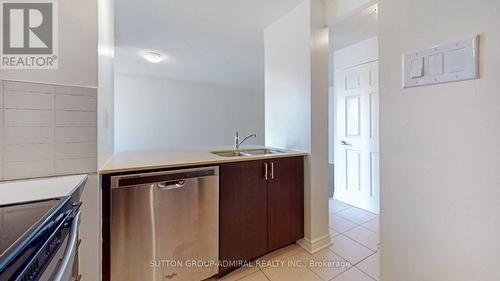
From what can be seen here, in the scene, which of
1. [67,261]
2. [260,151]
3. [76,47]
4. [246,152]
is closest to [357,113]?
[260,151]

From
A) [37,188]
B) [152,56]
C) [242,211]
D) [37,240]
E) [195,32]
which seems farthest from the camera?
[152,56]

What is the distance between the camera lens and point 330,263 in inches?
65.6

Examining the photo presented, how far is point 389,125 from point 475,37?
0.37 meters

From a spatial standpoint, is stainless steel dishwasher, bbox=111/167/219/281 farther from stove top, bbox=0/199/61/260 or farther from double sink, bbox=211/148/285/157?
double sink, bbox=211/148/285/157

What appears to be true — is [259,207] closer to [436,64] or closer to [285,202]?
[285,202]

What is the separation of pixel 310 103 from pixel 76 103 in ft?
5.59

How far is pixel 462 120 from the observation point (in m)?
0.66

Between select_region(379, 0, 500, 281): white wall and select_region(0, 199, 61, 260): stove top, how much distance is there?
47.8 inches

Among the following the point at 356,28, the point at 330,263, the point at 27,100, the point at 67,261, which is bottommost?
the point at 330,263

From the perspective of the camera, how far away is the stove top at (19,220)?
48cm

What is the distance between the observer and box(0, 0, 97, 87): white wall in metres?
1.04

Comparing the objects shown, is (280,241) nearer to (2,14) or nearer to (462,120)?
(462,120)

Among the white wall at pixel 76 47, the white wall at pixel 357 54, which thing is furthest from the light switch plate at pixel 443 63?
the white wall at pixel 357 54

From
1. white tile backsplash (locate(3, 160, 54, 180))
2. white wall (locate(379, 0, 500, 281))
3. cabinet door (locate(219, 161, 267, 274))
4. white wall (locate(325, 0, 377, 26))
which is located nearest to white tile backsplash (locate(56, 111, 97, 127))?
white tile backsplash (locate(3, 160, 54, 180))
